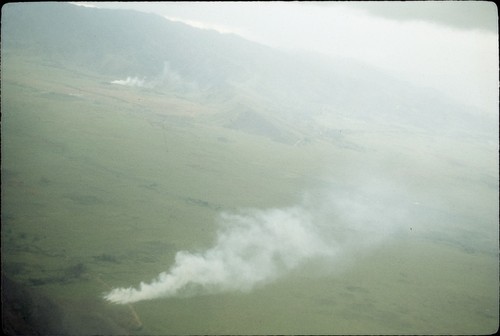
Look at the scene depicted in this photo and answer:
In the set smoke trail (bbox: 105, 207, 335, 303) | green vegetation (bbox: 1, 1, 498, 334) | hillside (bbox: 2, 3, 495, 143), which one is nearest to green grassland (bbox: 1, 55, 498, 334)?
green vegetation (bbox: 1, 1, 498, 334)

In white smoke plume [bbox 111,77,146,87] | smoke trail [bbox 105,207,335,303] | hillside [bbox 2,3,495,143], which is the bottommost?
smoke trail [bbox 105,207,335,303]

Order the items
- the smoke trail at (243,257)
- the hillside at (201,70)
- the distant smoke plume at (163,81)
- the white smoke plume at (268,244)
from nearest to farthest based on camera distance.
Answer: the smoke trail at (243,257), the white smoke plume at (268,244), the hillside at (201,70), the distant smoke plume at (163,81)

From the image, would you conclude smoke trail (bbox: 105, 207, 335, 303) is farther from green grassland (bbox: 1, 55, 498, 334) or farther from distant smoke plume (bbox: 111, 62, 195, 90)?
distant smoke plume (bbox: 111, 62, 195, 90)

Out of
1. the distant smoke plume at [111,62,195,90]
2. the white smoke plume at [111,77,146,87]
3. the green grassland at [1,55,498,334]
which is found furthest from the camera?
the distant smoke plume at [111,62,195,90]

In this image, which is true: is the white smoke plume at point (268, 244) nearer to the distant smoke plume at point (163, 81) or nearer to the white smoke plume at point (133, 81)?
the distant smoke plume at point (163, 81)

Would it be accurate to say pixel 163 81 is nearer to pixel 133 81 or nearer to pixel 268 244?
pixel 133 81

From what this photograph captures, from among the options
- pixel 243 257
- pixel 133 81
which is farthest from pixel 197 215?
pixel 133 81

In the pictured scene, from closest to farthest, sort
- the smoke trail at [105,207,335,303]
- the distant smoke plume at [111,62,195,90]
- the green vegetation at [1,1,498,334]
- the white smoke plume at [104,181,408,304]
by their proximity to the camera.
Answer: the green vegetation at [1,1,498,334] → the smoke trail at [105,207,335,303] → the white smoke plume at [104,181,408,304] → the distant smoke plume at [111,62,195,90]

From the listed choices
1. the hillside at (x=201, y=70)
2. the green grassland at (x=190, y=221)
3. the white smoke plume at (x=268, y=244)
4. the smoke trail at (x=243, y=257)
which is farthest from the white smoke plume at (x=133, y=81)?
the smoke trail at (x=243, y=257)

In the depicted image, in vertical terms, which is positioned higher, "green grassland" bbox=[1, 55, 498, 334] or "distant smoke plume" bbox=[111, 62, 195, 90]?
"distant smoke plume" bbox=[111, 62, 195, 90]

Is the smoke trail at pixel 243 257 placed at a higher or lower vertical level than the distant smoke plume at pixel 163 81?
lower
